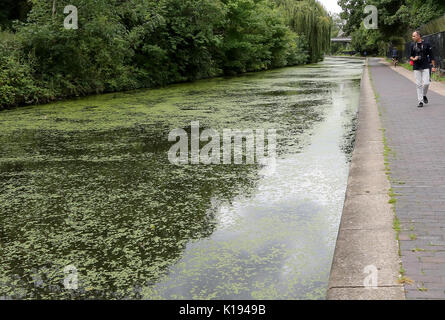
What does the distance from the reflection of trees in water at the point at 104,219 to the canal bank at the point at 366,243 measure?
1.25 meters

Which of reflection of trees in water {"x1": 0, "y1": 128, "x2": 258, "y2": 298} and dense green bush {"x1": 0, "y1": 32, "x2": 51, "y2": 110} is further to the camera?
dense green bush {"x1": 0, "y1": 32, "x2": 51, "y2": 110}

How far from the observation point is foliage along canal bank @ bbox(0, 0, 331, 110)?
18.5 meters

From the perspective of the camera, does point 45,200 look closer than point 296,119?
Yes

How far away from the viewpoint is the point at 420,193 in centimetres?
495

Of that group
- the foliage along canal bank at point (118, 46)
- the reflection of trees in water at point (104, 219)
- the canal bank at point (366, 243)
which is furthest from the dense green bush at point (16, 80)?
the canal bank at point (366, 243)

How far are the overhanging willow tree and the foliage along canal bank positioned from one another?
10.7m

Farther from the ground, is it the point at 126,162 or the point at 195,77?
the point at 195,77

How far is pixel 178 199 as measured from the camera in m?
5.47

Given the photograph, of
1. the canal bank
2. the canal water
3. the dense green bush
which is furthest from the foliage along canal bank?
the canal bank

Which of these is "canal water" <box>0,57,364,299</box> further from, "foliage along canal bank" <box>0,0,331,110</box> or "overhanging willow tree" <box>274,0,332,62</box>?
"overhanging willow tree" <box>274,0,332,62</box>

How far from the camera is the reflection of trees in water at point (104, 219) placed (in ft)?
11.7
